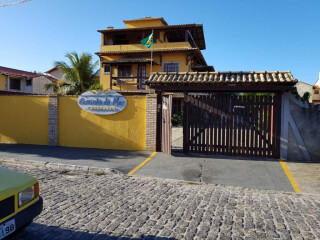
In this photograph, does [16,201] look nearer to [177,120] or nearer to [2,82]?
[177,120]

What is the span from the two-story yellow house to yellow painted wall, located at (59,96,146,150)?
1284 centimetres

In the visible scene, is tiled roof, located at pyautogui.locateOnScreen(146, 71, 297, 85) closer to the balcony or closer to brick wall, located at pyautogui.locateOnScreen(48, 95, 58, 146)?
brick wall, located at pyautogui.locateOnScreen(48, 95, 58, 146)

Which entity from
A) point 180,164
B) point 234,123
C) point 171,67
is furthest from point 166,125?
point 171,67

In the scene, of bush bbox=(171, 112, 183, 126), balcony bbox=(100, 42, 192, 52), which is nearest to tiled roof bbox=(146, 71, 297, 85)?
bush bbox=(171, 112, 183, 126)

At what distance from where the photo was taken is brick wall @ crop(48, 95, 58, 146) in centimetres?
1070

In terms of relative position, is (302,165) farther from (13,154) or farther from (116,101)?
(13,154)

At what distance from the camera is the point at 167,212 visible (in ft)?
14.0

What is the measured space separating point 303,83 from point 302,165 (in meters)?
44.8

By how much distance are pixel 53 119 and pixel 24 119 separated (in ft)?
4.98

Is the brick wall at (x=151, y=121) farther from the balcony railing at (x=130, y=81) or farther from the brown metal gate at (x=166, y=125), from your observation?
the balcony railing at (x=130, y=81)

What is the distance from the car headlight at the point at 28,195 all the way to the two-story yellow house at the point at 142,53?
66.3ft

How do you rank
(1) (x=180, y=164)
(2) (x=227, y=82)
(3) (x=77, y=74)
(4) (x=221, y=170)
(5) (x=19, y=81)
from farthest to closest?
(5) (x=19, y=81)
(3) (x=77, y=74)
(2) (x=227, y=82)
(1) (x=180, y=164)
(4) (x=221, y=170)

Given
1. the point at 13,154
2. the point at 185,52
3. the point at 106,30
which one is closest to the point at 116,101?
the point at 13,154

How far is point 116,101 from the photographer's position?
10.1 m
